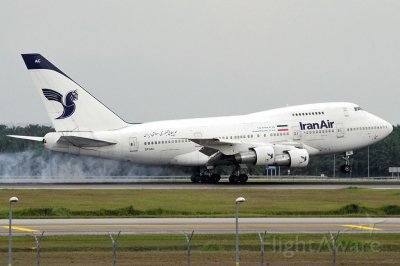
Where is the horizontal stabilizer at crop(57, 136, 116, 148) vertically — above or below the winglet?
→ below

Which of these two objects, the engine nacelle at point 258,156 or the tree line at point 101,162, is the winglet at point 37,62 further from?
the engine nacelle at point 258,156

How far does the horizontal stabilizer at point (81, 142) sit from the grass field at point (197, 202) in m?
6.82

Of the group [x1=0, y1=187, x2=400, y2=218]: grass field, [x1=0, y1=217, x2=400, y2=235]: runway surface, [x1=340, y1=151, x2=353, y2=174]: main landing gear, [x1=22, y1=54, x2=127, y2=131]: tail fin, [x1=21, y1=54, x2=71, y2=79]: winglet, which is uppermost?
[x1=21, y1=54, x2=71, y2=79]: winglet

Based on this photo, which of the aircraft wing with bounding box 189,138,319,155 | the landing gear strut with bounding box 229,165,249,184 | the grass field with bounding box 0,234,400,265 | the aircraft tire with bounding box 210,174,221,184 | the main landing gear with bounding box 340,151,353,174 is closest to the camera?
the grass field with bounding box 0,234,400,265

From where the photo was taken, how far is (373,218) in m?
57.0

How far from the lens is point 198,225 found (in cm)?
5247

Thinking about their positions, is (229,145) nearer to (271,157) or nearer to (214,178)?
(271,157)

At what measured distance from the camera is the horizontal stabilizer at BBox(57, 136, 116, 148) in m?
83.6

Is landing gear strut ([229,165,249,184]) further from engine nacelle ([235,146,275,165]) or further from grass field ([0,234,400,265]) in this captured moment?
grass field ([0,234,400,265])

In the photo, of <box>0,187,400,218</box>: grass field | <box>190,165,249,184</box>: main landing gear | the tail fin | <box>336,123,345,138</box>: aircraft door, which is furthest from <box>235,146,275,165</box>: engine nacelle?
the tail fin

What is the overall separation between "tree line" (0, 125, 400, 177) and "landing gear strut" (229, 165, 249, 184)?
21.6ft

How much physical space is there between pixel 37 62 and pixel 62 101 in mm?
3767

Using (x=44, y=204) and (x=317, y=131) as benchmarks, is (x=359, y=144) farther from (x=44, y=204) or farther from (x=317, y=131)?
(x=44, y=204)

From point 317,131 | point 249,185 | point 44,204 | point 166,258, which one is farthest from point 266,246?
point 317,131
